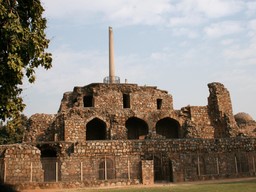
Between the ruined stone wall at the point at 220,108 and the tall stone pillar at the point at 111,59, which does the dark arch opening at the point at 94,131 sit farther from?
the ruined stone wall at the point at 220,108

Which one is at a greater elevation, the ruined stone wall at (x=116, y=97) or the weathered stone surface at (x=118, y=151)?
the ruined stone wall at (x=116, y=97)

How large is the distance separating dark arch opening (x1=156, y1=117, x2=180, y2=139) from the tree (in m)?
22.5

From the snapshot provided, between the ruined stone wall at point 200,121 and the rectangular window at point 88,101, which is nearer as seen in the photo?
the ruined stone wall at point 200,121

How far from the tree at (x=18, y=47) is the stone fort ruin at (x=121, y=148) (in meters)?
8.29

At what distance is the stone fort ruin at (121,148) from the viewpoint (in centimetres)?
1814

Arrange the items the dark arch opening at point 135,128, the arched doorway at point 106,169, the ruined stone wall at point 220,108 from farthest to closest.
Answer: the dark arch opening at point 135,128
the ruined stone wall at point 220,108
the arched doorway at point 106,169

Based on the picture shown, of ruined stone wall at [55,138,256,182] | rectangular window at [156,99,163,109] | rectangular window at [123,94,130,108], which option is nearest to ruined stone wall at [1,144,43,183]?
ruined stone wall at [55,138,256,182]

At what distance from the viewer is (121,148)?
20094mm

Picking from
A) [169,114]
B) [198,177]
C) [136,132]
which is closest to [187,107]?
[169,114]

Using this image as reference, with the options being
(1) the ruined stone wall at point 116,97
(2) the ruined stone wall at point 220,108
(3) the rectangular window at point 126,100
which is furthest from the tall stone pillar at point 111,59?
(2) the ruined stone wall at point 220,108

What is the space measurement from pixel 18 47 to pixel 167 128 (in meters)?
24.1

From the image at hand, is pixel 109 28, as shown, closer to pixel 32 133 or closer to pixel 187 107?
pixel 187 107

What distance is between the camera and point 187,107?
32188 millimetres

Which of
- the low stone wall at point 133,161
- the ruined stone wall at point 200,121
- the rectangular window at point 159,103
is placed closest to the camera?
the low stone wall at point 133,161
